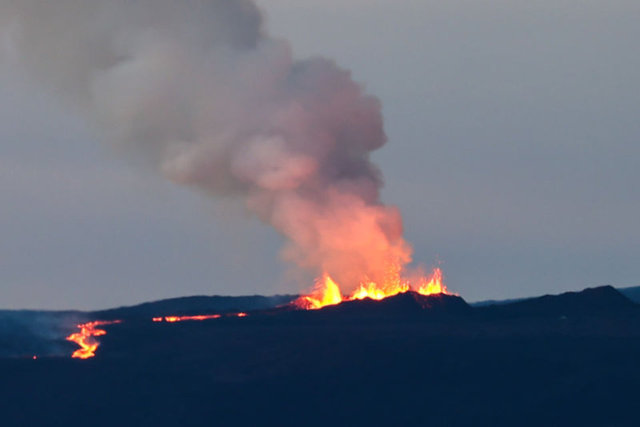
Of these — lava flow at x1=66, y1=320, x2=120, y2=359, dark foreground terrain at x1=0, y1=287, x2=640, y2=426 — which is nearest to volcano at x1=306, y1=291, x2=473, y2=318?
dark foreground terrain at x1=0, y1=287, x2=640, y2=426

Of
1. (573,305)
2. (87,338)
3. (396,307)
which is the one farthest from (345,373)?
(573,305)

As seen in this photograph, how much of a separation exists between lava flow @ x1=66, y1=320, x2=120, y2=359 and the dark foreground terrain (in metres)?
0.98

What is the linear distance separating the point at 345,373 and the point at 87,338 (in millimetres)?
19366

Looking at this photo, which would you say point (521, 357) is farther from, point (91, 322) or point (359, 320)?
point (91, 322)

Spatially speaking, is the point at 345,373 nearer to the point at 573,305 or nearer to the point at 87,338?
the point at 87,338

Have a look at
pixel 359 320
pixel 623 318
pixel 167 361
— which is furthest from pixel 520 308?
pixel 167 361

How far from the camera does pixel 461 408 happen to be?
453 ft

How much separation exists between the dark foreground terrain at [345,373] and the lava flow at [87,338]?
3.20 feet

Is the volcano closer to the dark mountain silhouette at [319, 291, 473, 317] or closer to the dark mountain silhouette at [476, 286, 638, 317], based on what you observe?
the dark mountain silhouette at [319, 291, 473, 317]

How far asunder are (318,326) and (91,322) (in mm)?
19223

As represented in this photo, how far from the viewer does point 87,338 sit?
15038 cm

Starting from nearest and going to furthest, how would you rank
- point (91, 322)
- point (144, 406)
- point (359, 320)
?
1. point (144, 406)
2. point (359, 320)
3. point (91, 322)

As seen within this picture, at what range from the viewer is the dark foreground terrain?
449 ft

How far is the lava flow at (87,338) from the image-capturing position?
478 ft
